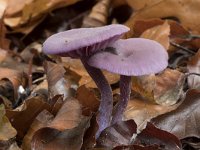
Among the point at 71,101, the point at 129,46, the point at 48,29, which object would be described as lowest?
the point at 48,29

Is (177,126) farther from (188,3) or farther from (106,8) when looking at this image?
(106,8)

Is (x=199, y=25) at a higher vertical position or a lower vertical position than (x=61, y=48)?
lower

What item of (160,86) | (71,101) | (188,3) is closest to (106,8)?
(188,3)

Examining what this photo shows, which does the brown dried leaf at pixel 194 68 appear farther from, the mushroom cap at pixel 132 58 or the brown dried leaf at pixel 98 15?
the brown dried leaf at pixel 98 15

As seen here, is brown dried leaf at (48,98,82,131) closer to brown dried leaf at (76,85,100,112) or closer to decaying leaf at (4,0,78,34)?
brown dried leaf at (76,85,100,112)

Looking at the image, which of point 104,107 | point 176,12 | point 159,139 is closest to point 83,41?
point 104,107

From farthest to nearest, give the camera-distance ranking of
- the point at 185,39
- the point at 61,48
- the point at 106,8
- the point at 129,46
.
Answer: the point at 106,8 → the point at 185,39 → the point at 129,46 → the point at 61,48
